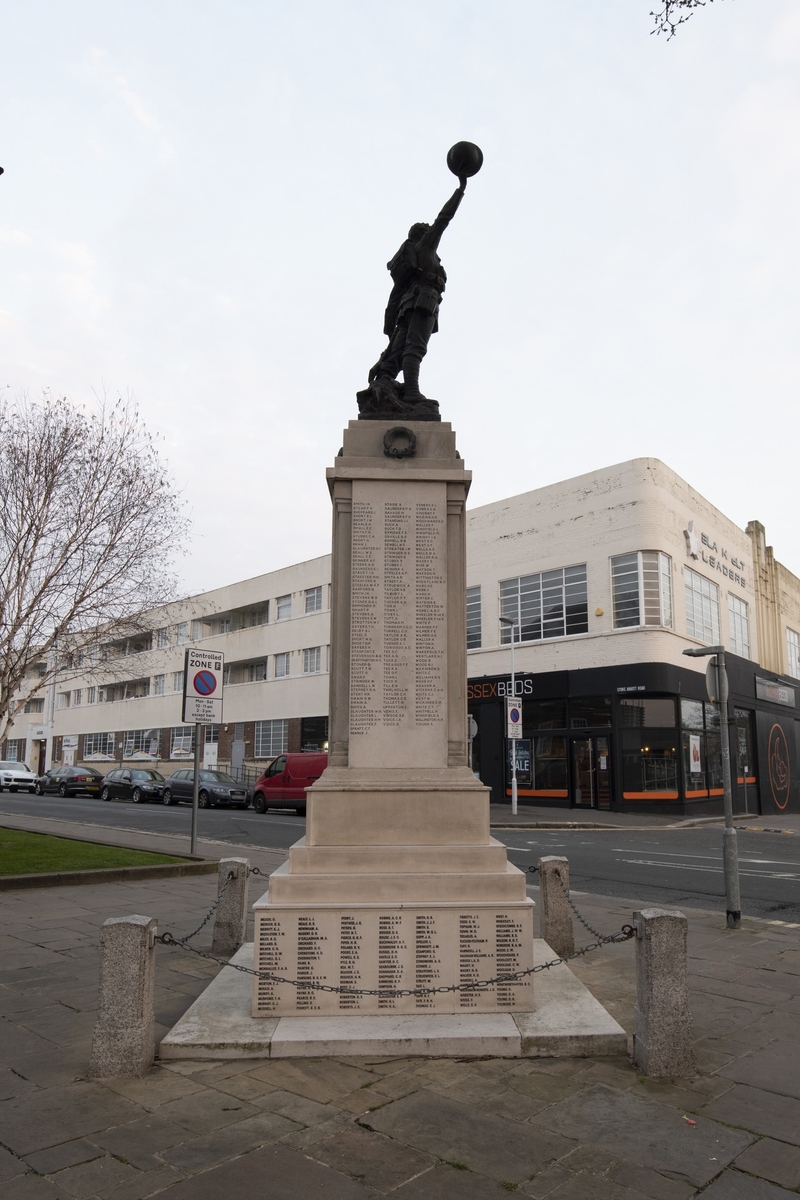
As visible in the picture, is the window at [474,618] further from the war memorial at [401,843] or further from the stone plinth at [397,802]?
the stone plinth at [397,802]

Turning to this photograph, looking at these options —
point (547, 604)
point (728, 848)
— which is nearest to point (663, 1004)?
point (728, 848)

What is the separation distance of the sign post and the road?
4.19m

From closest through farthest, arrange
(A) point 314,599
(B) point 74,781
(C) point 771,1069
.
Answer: (C) point 771,1069 → (B) point 74,781 → (A) point 314,599

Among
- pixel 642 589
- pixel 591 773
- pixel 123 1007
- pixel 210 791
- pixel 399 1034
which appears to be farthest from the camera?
pixel 210 791

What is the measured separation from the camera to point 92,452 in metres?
17.3

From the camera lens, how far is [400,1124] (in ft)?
12.2

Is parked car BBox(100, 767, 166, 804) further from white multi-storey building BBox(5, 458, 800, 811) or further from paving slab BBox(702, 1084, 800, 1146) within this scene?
paving slab BBox(702, 1084, 800, 1146)

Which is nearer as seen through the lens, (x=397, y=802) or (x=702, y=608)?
(x=397, y=802)

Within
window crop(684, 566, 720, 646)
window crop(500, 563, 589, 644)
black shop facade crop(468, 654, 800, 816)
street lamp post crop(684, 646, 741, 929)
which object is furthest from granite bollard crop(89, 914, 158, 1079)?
window crop(684, 566, 720, 646)

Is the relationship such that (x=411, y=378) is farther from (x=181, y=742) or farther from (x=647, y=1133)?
(x=181, y=742)

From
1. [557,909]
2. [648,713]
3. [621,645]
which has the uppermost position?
[621,645]

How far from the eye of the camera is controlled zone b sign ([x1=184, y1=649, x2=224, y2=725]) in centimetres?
1329

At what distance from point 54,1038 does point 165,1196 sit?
2249 millimetres

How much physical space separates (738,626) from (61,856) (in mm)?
30107
